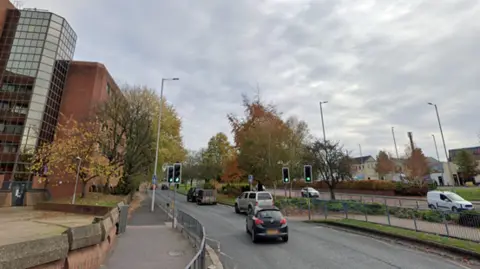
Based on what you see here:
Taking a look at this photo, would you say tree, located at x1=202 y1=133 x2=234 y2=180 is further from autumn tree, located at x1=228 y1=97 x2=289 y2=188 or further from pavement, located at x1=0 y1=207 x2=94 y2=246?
pavement, located at x1=0 y1=207 x2=94 y2=246

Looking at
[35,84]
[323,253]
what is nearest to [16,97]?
[35,84]

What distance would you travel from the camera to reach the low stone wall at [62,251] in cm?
480

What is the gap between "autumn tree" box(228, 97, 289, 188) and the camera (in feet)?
101

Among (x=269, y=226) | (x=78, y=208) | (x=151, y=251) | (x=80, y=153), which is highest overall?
(x=80, y=153)

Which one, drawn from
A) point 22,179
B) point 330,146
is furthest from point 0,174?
point 330,146

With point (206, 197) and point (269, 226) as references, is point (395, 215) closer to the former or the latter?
point (269, 226)

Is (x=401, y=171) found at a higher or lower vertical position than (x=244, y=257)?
higher

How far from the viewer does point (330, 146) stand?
28.4 meters

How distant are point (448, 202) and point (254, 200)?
54.5 feet

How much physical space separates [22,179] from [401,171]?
6556 cm

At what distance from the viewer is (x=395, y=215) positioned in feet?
62.4

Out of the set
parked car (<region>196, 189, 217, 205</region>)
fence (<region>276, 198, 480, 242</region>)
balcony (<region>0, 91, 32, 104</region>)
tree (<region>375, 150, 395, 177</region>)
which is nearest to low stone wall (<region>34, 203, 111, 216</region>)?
fence (<region>276, 198, 480, 242</region>)

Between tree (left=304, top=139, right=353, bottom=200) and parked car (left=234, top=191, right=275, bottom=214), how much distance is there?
8.57 meters

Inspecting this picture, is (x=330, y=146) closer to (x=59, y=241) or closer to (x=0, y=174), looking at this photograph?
(x=59, y=241)
